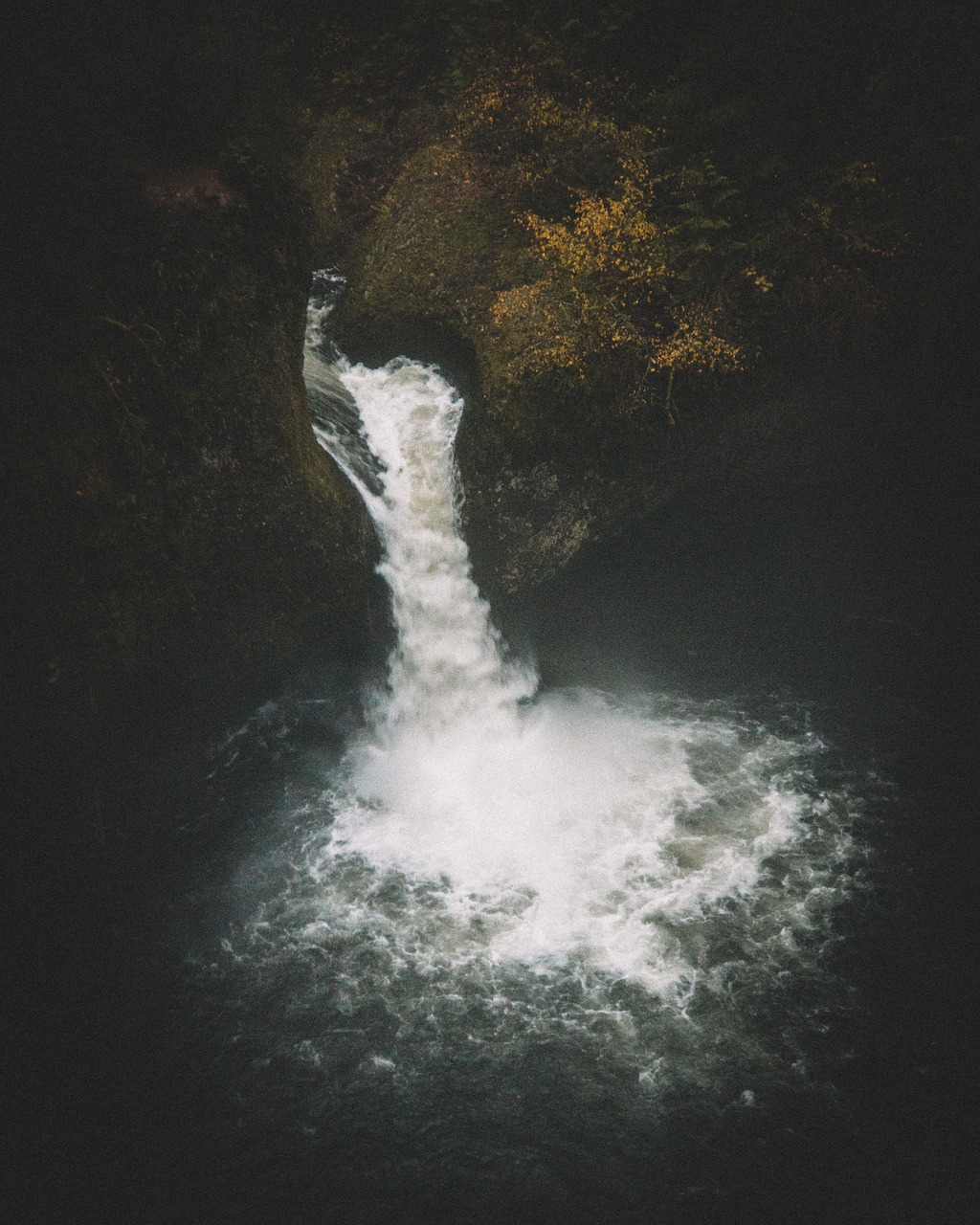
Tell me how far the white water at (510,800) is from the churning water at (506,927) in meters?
0.03

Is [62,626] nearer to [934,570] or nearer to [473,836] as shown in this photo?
[473,836]

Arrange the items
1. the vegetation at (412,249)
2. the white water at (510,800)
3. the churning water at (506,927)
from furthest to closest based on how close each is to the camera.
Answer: the white water at (510,800) → the vegetation at (412,249) → the churning water at (506,927)

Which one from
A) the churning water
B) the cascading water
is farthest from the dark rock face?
the cascading water

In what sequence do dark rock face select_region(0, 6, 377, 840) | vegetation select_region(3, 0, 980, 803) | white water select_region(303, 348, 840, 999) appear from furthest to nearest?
1. white water select_region(303, 348, 840, 999)
2. vegetation select_region(3, 0, 980, 803)
3. dark rock face select_region(0, 6, 377, 840)

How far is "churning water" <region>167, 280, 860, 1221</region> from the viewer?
5.42m

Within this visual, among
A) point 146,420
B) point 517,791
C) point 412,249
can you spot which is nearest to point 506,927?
point 517,791

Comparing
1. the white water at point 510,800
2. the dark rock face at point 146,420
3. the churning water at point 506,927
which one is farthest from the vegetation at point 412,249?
the churning water at point 506,927

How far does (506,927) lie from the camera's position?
7.00 meters

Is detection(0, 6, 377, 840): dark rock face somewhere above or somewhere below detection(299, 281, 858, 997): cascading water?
above

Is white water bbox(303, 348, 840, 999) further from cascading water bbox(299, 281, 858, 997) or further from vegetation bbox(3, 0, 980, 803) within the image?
vegetation bbox(3, 0, 980, 803)

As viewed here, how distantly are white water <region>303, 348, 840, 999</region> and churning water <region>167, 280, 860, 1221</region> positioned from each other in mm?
31

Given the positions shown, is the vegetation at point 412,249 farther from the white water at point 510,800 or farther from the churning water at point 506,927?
the churning water at point 506,927

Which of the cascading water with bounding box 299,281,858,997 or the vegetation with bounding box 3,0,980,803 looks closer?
the vegetation with bounding box 3,0,980,803

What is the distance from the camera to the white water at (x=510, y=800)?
696cm
